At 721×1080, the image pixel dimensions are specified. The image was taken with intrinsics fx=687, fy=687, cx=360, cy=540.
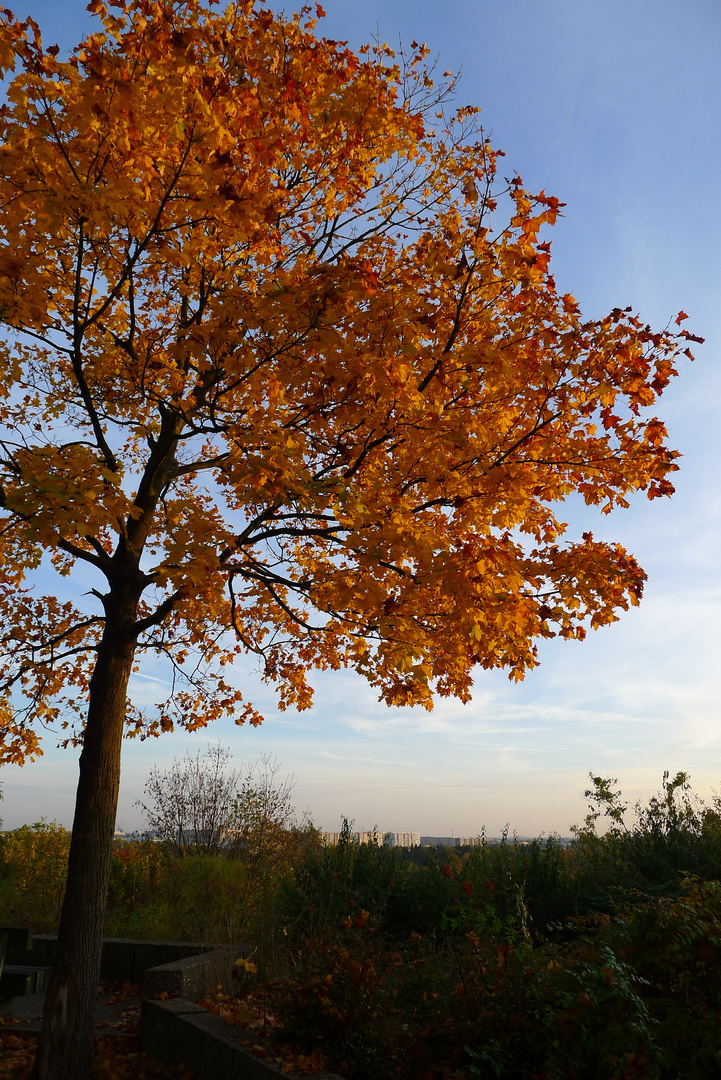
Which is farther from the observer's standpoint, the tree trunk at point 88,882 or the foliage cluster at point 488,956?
the tree trunk at point 88,882

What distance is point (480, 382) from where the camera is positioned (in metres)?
5.81

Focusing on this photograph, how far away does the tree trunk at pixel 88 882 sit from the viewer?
549 cm

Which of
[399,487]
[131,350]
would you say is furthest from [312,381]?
[131,350]

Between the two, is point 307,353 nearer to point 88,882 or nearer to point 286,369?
point 286,369

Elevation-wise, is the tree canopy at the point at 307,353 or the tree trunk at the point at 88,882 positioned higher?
the tree canopy at the point at 307,353

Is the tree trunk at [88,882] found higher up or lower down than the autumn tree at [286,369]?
lower down

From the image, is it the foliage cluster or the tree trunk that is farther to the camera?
the tree trunk

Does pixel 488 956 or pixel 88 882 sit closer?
pixel 488 956

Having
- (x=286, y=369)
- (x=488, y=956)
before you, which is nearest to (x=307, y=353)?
(x=286, y=369)

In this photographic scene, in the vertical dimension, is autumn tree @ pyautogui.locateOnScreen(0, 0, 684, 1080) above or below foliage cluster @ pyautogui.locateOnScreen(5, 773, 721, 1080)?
above

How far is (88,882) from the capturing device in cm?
600

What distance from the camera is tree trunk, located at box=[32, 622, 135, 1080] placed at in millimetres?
5492

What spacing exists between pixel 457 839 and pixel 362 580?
8344 mm

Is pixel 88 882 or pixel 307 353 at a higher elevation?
pixel 307 353
